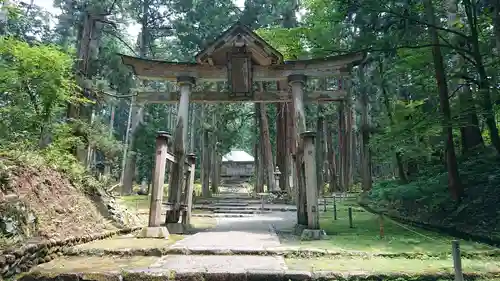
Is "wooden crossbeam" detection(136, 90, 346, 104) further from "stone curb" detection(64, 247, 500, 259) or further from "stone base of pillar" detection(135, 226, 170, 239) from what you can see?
"stone curb" detection(64, 247, 500, 259)

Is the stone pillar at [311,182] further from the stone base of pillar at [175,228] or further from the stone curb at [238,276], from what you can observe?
the stone base of pillar at [175,228]

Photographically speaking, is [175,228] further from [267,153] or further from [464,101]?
[267,153]

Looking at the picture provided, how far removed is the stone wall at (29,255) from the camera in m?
3.97

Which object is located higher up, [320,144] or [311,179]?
[320,144]

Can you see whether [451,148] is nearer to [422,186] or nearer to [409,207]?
[422,186]

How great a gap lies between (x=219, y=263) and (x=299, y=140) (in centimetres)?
428

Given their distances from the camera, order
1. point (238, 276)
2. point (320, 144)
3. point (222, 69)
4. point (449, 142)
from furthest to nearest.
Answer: point (320, 144) → point (222, 69) → point (449, 142) → point (238, 276)

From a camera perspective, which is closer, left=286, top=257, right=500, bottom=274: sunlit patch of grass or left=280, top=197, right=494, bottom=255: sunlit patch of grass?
left=286, top=257, right=500, bottom=274: sunlit patch of grass

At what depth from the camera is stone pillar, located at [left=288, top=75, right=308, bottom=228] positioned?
7992 mm

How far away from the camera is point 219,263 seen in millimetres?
4605

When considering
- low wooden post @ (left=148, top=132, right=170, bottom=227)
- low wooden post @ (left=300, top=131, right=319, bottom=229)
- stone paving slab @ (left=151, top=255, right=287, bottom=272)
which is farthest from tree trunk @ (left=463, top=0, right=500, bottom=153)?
low wooden post @ (left=148, top=132, right=170, bottom=227)

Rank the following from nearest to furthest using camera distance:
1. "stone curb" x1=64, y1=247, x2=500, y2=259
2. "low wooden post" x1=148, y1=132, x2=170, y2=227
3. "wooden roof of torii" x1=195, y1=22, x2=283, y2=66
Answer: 1. "stone curb" x1=64, y1=247, x2=500, y2=259
2. "low wooden post" x1=148, y1=132, x2=170, y2=227
3. "wooden roof of torii" x1=195, y1=22, x2=283, y2=66

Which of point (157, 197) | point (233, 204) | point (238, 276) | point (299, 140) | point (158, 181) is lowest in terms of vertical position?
point (238, 276)

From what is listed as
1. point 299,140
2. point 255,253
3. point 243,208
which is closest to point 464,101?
point 299,140
